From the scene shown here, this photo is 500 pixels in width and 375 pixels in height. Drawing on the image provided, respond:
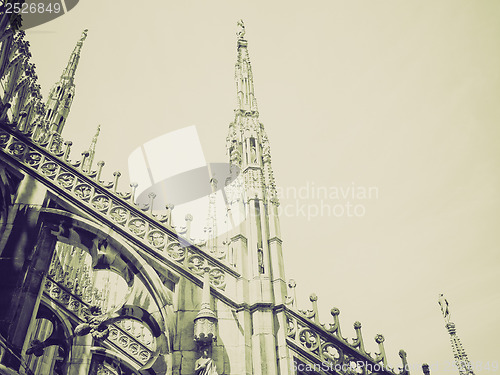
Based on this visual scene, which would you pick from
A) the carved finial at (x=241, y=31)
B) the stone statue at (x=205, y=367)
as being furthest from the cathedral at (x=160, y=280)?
the carved finial at (x=241, y=31)

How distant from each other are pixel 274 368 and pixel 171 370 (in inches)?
71.4

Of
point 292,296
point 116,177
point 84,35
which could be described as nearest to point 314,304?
point 292,296

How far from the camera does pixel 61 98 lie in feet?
59.8

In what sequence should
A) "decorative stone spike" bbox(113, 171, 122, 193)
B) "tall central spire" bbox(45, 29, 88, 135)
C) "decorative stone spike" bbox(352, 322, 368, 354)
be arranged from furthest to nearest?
"tall central spire" bbox(45, 29, 88, 135) < "decorative stone spike" bbox(113, 171, 122, 193) < "decorative stone spike" bbox(352, 322, 368, 354)

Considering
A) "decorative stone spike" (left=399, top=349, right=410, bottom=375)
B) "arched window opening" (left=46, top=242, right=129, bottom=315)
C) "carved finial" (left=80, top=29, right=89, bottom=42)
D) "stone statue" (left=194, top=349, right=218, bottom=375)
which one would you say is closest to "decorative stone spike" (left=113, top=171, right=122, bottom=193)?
"arched window opening" (left=46, top=242, right=129, bottom=315)

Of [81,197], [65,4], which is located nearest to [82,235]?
[81,197]

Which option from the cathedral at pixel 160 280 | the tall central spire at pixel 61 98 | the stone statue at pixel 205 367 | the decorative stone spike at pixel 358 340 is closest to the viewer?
the stone statue at pixel 205 367

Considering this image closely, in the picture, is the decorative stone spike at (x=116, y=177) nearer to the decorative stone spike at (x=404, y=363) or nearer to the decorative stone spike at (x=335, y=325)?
the decorative stone spike at (x=335, y=325)

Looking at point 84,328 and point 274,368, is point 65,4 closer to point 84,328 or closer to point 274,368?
point 84,328

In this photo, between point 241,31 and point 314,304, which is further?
point 241,31

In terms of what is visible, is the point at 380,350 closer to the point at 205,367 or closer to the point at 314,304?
the point at 314,304

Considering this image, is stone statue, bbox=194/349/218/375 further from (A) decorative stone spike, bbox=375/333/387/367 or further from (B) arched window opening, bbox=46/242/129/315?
(A) decorative stone spike, bbox=375/333/387/367

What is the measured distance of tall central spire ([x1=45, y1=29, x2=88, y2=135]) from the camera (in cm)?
1723

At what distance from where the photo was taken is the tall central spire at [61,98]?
56.5ft
